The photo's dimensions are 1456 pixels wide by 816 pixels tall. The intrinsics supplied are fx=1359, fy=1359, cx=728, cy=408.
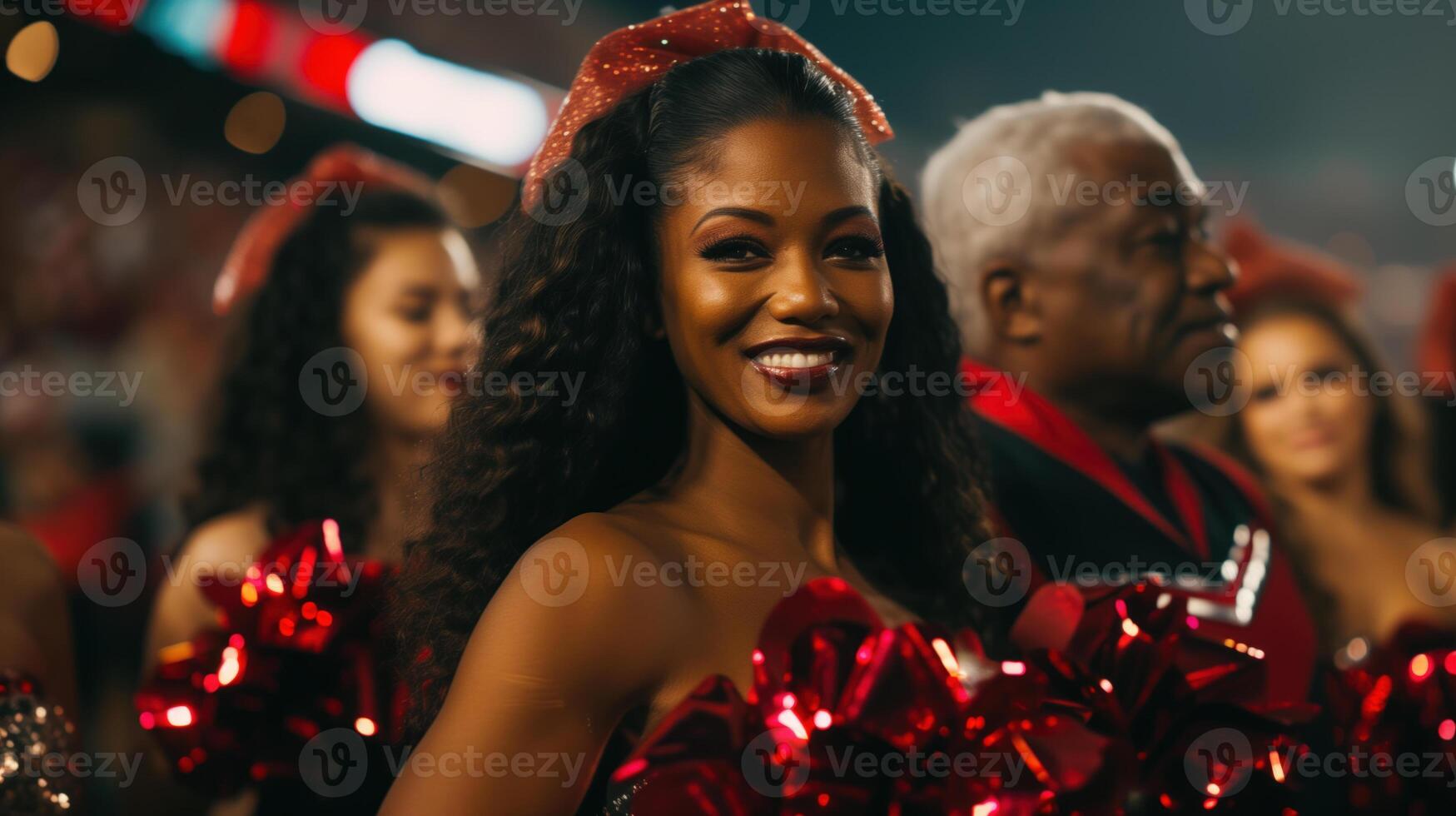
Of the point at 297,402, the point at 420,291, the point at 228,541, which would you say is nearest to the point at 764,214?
the point at 420,291

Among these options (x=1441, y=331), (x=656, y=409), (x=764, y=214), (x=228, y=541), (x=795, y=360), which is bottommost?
(x=228, y=541)

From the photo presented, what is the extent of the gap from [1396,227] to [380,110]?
7.87 ft

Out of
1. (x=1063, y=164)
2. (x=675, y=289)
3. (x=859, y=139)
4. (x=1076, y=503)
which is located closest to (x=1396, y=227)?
(x=1063, y=164)

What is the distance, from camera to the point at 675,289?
4.11ft

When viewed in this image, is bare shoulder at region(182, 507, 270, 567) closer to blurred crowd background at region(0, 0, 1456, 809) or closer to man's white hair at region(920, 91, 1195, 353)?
blurred crowd background at region(0, 0, 1456, 809)

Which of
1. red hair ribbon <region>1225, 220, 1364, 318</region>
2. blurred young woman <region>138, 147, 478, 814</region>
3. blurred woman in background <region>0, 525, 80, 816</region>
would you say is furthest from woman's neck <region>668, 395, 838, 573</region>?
red hair ribbon <region>1225, 220, 1364, 318</region>

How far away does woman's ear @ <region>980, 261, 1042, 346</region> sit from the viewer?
198 centimetres

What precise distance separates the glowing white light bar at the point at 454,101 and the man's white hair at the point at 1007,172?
151cm

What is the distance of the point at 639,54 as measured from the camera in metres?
1.35

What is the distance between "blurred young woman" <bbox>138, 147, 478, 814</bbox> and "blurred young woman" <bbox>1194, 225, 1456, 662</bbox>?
1.44 meters

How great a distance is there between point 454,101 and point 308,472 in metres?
1.47

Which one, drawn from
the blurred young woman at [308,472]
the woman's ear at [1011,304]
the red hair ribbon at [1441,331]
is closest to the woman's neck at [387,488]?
the blurred young woman at [308,472]

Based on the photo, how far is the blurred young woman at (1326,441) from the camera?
98.3 inches

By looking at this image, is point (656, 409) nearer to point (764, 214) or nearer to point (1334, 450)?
point (764, 214)
